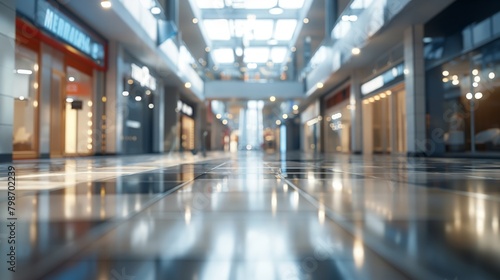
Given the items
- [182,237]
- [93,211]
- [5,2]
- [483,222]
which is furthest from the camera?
[5,2]

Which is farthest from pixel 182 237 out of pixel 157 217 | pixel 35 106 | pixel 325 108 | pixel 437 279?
pixel 325 108

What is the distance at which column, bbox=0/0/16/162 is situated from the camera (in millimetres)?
8820

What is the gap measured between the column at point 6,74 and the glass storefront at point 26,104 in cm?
213

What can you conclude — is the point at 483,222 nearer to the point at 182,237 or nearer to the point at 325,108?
the point at 182,237

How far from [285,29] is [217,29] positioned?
17.5 feet

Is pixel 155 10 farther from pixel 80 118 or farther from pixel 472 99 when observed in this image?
pixel 472 99

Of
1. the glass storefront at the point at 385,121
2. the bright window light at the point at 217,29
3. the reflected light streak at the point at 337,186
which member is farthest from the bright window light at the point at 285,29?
the reflected light streak at the point at 337,186

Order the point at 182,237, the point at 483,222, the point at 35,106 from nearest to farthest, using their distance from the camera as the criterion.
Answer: the point at 182,237, the point at 483,222, the point at 35,106

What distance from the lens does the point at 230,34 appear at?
30.6 m

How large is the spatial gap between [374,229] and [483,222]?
65 cm

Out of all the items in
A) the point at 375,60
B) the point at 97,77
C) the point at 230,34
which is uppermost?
the point at 230,34

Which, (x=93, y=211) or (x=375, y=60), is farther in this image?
(x=375, y=60)

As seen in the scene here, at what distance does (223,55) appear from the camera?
Result: 35.8 meters

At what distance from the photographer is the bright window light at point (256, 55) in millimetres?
33812
